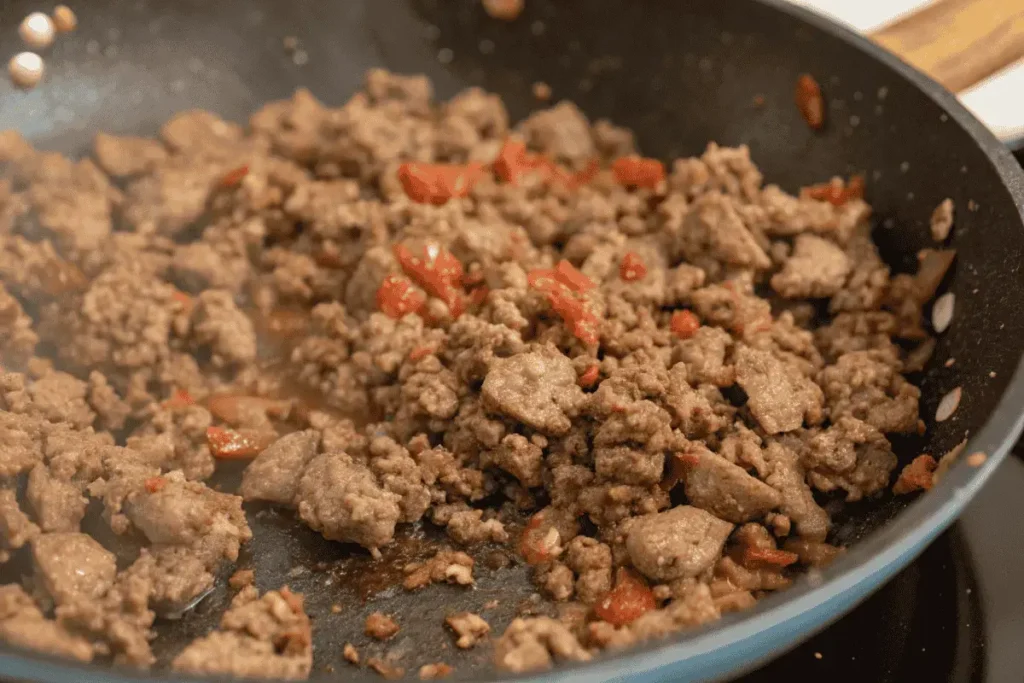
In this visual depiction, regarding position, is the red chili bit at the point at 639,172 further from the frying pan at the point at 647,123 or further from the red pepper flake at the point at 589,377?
the red pepper flake at the point at 589,377

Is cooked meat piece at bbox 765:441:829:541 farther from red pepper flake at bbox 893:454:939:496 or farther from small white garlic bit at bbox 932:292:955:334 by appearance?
small white garlic bit at bbox 932:292:955:334

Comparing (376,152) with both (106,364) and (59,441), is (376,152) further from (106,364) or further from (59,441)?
(59,441)

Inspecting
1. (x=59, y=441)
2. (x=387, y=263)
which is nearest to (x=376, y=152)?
(x=387, y=263)

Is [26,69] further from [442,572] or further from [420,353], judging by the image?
[442,572]

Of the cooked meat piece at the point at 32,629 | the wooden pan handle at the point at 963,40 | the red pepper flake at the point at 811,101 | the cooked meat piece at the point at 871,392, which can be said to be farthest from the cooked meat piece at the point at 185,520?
the wooden pan handle at the point at 963,40

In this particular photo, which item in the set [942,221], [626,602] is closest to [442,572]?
[626,602]
